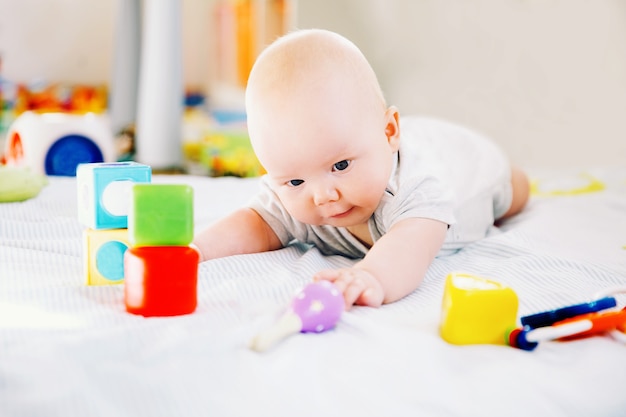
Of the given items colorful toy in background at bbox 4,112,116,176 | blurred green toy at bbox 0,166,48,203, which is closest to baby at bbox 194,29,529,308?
blurred green toy at bbox 0,166,48,203

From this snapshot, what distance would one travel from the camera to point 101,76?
4.03 metres

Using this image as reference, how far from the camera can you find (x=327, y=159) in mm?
824

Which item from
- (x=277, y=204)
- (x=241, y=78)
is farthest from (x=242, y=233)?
(x=241, y=78)

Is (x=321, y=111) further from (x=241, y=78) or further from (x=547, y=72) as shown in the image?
(x=241, y=78)

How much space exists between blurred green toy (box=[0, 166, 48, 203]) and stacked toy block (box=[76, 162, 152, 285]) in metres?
0.50

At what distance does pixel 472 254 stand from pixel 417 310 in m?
0.28

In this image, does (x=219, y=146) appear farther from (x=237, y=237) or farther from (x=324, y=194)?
(x=324, y=194)

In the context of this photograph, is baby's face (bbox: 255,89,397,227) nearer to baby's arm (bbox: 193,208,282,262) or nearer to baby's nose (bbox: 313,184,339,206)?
baby's nose (bbox: 313,184,339,206)

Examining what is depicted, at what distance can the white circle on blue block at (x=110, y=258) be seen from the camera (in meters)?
0.78

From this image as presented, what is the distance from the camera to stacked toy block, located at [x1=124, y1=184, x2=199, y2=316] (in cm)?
66

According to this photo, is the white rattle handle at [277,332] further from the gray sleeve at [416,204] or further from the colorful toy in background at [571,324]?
the gray sleeve at [416,204]

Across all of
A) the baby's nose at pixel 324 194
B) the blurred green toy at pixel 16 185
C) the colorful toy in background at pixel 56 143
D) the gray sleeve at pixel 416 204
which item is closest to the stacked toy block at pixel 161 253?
the baby's nose at pixel 324 194

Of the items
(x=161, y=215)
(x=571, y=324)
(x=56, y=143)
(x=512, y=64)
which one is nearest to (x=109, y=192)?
(x=161, y=215)

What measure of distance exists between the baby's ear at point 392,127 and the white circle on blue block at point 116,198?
0.35m
